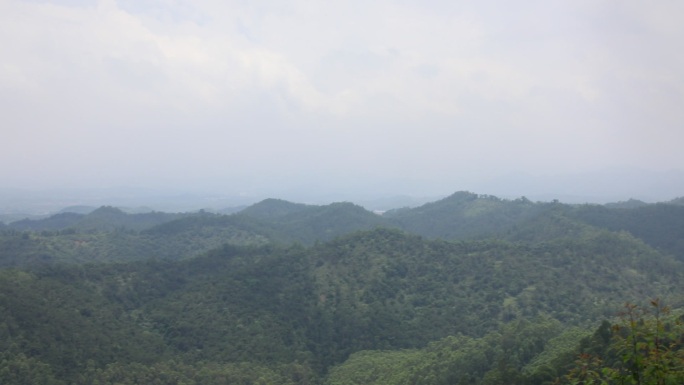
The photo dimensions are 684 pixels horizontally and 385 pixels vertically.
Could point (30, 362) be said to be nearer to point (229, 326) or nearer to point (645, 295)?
point (229, 326)

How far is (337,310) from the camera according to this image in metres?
40.4

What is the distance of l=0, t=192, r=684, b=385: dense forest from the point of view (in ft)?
92.2

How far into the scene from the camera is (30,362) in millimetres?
27094

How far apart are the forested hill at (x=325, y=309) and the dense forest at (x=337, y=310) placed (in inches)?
5.0

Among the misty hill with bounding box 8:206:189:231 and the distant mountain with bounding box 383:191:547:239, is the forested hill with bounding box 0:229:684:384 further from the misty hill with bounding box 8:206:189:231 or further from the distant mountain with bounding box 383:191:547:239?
the misty hill with bounding box 8:206:189:231

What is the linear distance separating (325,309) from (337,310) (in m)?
0.99

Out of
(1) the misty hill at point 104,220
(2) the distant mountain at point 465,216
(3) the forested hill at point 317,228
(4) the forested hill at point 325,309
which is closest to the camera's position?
(4) the forested hill at point 325,309

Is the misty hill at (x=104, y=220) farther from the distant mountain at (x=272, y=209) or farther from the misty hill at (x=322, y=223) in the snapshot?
the misty hill at (x=322, y=223)

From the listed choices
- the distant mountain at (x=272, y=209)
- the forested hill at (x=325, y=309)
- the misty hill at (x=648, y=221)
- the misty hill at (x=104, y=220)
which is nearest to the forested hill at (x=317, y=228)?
the misty hill at (x=648, y=221)

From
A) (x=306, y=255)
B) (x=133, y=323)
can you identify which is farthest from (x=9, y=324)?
(x=306, y=255)

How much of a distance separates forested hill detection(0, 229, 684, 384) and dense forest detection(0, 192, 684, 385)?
0.13 metres

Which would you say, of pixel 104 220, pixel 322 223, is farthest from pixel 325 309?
pixel 104 220

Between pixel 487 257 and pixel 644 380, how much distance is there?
4183cm

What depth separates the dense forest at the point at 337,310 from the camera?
92.2 ft
